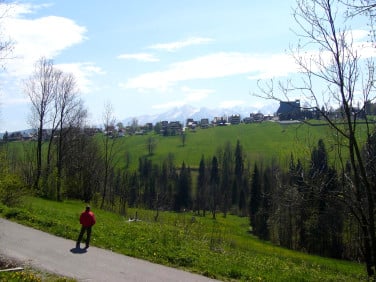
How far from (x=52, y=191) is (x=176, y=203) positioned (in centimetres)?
8476

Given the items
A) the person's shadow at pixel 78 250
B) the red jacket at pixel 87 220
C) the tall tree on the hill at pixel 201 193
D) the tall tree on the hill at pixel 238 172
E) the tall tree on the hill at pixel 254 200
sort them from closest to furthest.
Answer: the person's shadow at pixel 78 250 < the red jacket at pixel 87 220 < the tall tree on the hill at pixel 254 200 < the tall tree on the hill at pixel 201 193 < the tall tree on the hill at pixel 238 172

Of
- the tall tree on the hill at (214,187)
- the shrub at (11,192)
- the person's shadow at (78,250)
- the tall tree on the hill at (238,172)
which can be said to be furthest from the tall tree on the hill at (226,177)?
the person's shadow at (78,250)

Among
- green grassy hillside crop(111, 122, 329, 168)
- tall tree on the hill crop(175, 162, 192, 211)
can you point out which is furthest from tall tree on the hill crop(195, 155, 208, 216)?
green grassy hillside crop(111, 122, 329, 168)

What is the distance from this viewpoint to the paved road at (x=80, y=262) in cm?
1278

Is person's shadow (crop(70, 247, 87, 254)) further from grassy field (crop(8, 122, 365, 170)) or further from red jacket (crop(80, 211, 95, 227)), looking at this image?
grassy field (crop(8, 122, 365, 170))

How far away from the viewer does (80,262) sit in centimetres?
1405

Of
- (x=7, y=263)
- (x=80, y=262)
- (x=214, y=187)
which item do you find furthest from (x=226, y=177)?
(x=7, y=263)

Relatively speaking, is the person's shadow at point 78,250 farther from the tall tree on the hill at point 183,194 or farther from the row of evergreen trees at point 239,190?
the tall tree on the hill at point 183,194

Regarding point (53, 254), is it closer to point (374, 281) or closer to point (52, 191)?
point (374, 281)

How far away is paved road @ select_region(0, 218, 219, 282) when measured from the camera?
12.8 meters

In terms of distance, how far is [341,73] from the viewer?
12406 millimetres

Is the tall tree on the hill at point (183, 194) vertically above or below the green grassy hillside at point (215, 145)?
below

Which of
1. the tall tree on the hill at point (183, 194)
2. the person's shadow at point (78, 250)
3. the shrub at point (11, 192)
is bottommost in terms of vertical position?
the tall tree on the hill at point (183, 194)

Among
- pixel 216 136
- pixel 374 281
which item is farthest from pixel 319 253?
pixel 216 136
